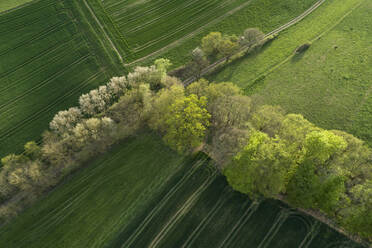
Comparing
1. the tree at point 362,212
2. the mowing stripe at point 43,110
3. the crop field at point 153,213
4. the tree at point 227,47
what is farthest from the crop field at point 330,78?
the mowing stripe at point 43,110

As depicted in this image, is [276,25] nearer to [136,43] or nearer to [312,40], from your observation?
[312,40]

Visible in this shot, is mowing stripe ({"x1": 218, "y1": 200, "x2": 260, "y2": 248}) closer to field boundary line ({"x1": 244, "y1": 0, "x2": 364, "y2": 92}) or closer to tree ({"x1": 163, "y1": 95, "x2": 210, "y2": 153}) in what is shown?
tree ({"x1": 163, "y1": 95, "x2": 210, "y2": 153})

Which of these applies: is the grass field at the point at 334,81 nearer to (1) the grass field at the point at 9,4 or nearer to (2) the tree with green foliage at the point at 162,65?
(2) the tree with green foliage at the point at 162,65

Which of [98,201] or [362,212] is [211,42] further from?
[362,212]

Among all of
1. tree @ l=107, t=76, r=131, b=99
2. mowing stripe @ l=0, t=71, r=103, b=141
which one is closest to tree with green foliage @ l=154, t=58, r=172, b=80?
tree @ l=107, t=76, r=131, b=99

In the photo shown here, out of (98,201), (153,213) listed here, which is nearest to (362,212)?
(153,213)

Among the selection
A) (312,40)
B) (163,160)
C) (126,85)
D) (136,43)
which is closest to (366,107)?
(312,40)
